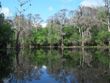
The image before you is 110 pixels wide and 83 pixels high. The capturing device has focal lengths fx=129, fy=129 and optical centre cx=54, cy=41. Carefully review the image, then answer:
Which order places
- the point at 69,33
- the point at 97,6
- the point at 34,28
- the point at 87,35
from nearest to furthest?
the point at 97,6 < the point at 87,35 < the point at 69,33 < the point at 34,28

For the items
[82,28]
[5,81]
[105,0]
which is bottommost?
[5,81]

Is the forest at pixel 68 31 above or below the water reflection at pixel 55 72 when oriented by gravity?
above

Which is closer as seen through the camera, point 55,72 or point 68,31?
point 55,72

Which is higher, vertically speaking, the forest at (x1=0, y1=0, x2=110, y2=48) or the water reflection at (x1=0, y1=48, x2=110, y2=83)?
the forest at (x1=0, y1=0, x2=110, y2=48)

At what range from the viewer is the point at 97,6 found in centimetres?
2547

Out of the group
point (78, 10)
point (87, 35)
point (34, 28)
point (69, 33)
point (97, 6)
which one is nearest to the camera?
point (97, 6)

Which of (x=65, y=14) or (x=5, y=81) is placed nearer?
(x=5, y=81)

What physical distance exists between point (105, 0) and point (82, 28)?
17.3 meters

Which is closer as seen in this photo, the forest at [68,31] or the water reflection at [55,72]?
the water reflection at [55,72]

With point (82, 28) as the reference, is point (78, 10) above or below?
above

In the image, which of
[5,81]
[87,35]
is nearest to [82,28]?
[87,35]

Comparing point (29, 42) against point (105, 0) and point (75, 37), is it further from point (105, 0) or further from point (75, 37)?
point (105, 0)

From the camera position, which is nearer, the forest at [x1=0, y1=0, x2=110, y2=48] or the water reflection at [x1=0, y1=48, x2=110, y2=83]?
the water reflection at [x1=0, y1=48, x2=110, y2=83]

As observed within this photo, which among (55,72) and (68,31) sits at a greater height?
(68,31)
